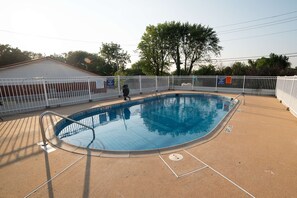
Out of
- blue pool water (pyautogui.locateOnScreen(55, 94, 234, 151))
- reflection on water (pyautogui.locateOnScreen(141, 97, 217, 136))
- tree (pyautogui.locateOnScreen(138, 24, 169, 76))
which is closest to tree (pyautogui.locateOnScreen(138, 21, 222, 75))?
tree (pyautogui.locateOnScreen(138, 24, 169, 76))

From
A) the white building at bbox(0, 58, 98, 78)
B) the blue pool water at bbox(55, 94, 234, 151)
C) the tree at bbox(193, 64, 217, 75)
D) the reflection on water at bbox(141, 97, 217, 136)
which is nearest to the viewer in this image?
the blue pool water at bbox(55, 94, 234, 151)

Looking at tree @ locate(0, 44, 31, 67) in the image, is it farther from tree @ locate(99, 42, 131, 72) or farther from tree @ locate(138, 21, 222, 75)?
tree @ locate(138, 21, 222, 75)

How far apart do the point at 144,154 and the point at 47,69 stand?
15.3m

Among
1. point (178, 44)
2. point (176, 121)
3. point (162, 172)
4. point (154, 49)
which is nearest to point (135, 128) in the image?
point (176, 121)

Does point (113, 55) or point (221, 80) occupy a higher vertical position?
point (113, 55)

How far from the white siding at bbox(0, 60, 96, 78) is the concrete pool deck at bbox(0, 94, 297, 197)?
1180 cm

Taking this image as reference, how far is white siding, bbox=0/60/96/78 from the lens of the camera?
1174cm

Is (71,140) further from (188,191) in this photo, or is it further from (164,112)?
(164,112)

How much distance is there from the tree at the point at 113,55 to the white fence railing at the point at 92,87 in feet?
72.7

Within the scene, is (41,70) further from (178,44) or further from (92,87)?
(178,44)

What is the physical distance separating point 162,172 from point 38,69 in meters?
15.8

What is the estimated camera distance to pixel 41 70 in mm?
13367

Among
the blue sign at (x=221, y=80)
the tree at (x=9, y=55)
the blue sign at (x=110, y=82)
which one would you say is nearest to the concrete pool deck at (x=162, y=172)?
the blue sign at (x=110, y=82)

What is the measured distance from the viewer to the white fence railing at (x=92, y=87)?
23.0 feet
